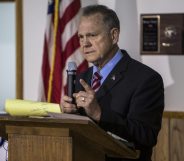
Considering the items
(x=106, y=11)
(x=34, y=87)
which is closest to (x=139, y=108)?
(x=106, y=11)

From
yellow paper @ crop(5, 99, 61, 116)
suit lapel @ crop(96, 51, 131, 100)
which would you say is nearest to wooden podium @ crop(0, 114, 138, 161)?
yellow paper @ crop(5, 99, 61, 116)

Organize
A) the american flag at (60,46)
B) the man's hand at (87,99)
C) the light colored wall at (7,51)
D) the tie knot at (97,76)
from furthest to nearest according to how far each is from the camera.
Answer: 1. the light colored wall at (7,51)
2. the american flag at (60,46)
3. the tie knot at (97,76)
4. the man's hand at (87,99)

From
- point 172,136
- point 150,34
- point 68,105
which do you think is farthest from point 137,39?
point 68,105

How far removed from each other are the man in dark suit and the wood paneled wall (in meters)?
1.20

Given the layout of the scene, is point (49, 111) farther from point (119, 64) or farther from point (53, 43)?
point (53, 43)

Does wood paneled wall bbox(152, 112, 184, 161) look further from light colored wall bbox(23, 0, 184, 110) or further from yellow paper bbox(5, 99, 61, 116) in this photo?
yellow paper bbox(5, 99, 61, 116)

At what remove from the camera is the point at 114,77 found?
168 cm

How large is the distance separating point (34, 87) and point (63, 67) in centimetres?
42

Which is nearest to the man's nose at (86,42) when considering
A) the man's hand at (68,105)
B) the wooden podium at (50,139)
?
the man's hand at (68,105)

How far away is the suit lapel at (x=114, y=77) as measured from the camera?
165 centimetres

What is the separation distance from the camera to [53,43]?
288cm

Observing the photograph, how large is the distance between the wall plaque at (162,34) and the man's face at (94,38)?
1239mm

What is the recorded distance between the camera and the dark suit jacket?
1445 millimetres

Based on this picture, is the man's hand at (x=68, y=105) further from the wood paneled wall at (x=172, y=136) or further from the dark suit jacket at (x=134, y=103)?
the wood paneled wall at (x=172, y=136)
